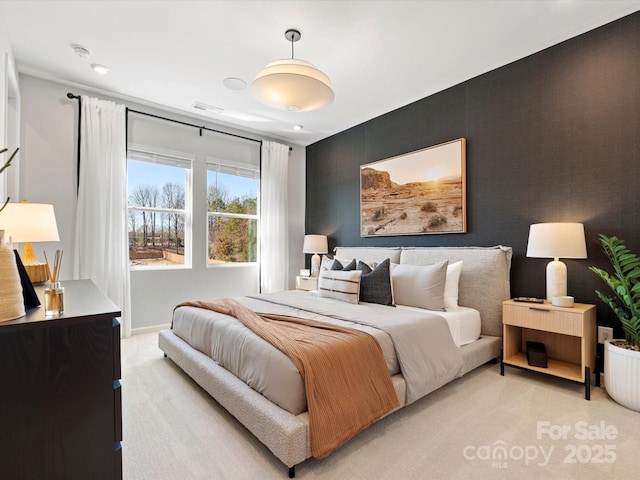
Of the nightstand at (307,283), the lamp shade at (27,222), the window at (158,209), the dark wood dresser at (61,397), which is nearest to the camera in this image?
the dark wood dresser at (61,397)

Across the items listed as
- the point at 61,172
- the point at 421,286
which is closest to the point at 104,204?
the point at 61,172

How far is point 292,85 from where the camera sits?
7.35 feet

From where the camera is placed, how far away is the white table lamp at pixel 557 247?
2.44 m

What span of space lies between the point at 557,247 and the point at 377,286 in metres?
1.47

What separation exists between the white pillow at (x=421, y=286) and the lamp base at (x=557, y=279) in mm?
817

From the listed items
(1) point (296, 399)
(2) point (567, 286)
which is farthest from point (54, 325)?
(2) point (567, 286)

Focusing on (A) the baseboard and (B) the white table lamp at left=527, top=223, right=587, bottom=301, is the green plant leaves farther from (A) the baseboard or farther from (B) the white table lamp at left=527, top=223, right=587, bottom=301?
(A) the baseboard

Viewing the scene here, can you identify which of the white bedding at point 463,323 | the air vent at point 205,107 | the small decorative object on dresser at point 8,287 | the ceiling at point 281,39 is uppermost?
the ceiling at point 281,39

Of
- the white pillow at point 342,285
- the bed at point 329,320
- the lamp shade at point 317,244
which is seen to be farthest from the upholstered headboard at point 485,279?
the lamp shade at point 317,244

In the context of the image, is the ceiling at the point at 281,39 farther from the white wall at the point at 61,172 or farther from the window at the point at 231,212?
the window at the point at 231,212

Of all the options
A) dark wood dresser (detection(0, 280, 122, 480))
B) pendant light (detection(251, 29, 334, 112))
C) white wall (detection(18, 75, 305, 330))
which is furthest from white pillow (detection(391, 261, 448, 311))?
white wall (detection(18, 75, 305, 330))

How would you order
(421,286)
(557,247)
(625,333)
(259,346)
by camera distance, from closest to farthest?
(259,346) < (625,333) < (557,247) < (421,286)

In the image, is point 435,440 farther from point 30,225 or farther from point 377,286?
point 30,225

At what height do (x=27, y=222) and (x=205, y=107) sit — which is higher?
(x=205, y=107)
